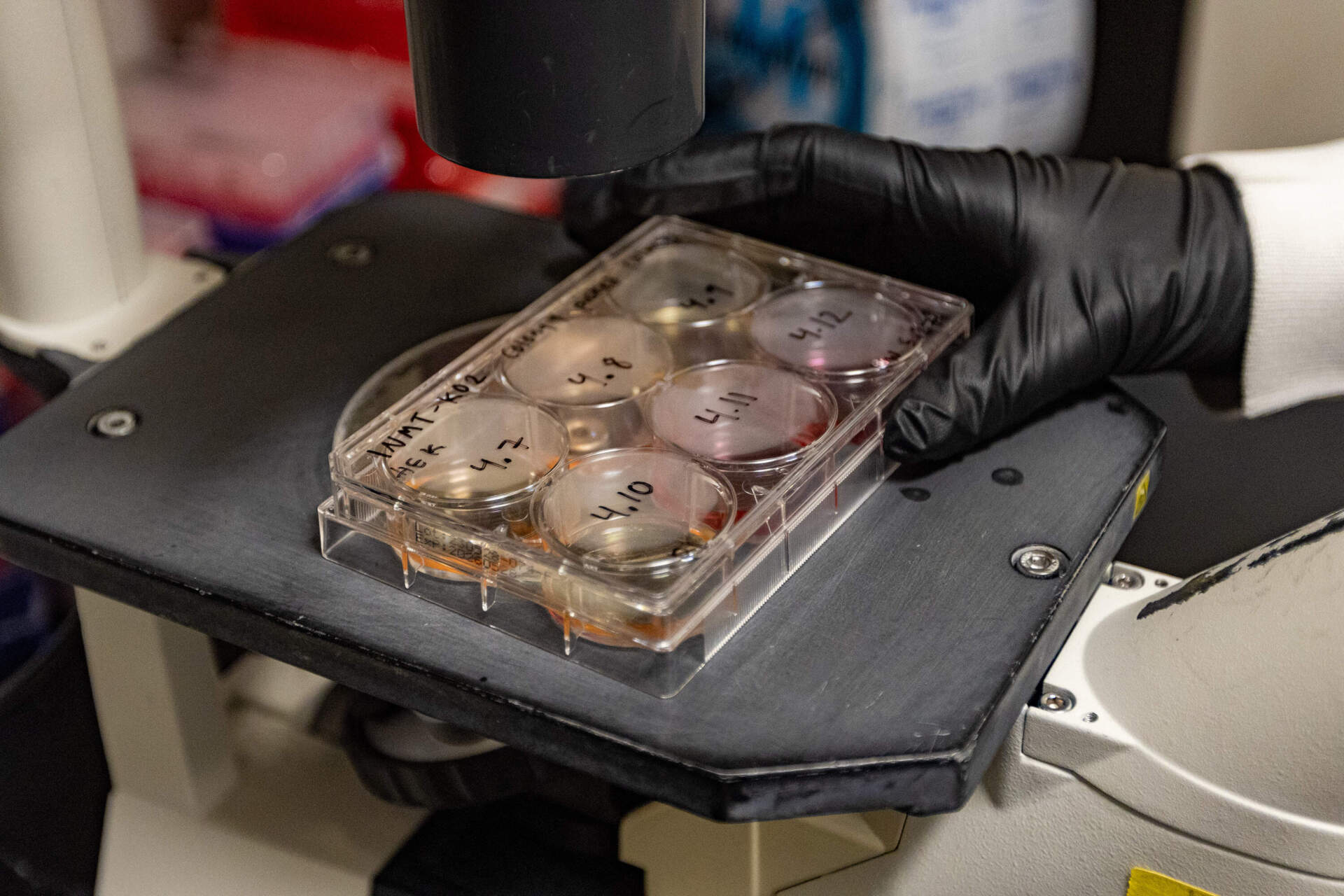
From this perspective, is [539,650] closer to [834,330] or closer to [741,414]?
[741,414]

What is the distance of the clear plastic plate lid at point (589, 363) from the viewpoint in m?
0.96

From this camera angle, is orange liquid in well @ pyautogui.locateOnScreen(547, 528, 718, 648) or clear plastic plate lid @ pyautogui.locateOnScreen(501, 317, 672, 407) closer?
orange liquid in well @ pyautogui.locateOnScreen(547, 528, 718, 648)

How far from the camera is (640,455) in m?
0.89

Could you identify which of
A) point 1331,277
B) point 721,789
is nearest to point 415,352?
point 721,789

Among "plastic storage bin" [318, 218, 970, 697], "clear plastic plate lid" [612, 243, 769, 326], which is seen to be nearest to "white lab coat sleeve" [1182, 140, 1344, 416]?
"plastic storage bin" [318, 218, 970, 697]

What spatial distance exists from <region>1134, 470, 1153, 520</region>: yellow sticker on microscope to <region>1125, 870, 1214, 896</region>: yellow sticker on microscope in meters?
0.27

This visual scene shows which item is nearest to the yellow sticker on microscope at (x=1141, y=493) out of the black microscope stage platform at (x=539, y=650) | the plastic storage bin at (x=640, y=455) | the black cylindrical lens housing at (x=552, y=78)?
the black microscope stage platform at (x=539, y=650)

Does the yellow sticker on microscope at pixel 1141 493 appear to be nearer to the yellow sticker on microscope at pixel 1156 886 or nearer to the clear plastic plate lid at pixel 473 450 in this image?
the yellow sticker on microscope at pixel 1156 886

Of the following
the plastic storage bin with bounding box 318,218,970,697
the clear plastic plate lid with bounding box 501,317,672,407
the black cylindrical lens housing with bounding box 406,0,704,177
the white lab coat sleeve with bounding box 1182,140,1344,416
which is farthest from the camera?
the white lab coat sleeve with bounding box 1182,140,1344,416

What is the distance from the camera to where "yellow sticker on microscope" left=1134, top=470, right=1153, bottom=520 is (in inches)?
38.2

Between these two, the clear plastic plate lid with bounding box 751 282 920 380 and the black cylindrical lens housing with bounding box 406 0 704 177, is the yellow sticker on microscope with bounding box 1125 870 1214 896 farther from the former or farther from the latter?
the black cylindrical lens housing with bounding box 406 0 704 177

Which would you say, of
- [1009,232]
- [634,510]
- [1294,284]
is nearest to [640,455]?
[634,510]

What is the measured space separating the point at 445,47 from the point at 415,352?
41 cm

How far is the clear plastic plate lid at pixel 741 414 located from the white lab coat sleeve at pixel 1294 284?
42cm
